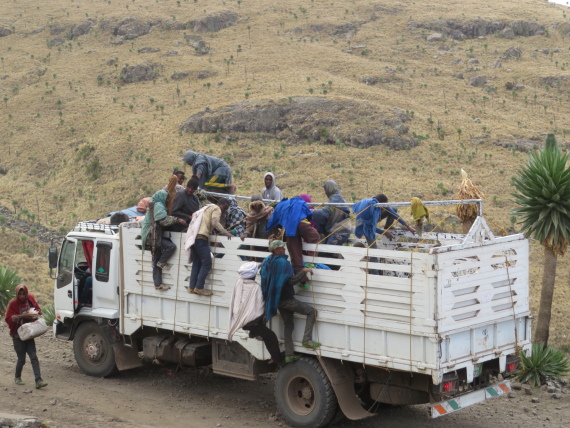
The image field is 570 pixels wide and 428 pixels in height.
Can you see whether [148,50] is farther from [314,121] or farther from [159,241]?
[159,241]

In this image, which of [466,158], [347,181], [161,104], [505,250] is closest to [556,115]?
[466,158]

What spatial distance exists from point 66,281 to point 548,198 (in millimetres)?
8132

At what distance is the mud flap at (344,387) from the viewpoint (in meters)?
8.85

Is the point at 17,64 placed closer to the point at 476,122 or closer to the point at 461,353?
the point at 476,122

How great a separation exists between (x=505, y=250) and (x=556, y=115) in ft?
124

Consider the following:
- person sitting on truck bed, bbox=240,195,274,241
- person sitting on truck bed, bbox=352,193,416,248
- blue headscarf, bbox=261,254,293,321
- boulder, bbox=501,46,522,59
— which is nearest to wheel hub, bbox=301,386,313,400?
blue headscarf, bbox=261,254,293,321

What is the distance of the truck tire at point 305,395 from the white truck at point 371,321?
1 centimetres

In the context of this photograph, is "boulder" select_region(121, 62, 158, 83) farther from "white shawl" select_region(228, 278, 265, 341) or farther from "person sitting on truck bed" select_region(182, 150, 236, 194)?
"white shawl" select_region(228, 278, 265, 341)

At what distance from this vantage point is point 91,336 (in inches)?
468

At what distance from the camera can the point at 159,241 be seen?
34.3ft

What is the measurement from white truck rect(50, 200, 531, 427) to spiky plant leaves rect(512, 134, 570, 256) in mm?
2832

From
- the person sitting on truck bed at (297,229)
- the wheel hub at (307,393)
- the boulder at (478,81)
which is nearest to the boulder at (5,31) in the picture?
the boulder at (478,81)

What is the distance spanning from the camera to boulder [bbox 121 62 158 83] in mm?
52553

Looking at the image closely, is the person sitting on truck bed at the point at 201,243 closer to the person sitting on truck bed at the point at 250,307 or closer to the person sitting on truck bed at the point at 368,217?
the person sitting on truck bed at the point at 250,307
